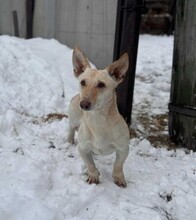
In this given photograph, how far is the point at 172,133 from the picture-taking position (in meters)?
5.10

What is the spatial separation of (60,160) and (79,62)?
1040 millimetres

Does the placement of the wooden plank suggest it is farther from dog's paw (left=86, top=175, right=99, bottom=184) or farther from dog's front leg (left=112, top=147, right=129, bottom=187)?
dog's paw (left=86, top=175, right=99, bottom=184)

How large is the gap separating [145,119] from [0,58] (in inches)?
89.1

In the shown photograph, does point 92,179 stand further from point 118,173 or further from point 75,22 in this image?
point 75,22

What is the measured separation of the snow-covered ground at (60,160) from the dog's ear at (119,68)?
3.31 feet

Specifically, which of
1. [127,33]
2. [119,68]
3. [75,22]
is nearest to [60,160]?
[119,68]

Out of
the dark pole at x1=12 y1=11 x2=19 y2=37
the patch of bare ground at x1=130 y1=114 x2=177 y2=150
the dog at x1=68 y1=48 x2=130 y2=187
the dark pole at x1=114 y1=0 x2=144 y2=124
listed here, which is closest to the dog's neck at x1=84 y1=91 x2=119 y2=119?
the dog at x1=68 y1=48 x2=130 y2=187

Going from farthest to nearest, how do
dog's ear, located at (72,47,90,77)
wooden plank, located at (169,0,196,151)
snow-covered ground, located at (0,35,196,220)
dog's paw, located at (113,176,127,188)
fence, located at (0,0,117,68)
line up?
fence, located at (0,0,117,68)
wooden plank, located at (169,0,196,151)
dog's paw, located at (113,176,127,188)
dog's ear, located at (72,47,90,77)
snow-covered ground, located at (0,35,196,220)

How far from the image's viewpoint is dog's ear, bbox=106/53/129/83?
3494 mm

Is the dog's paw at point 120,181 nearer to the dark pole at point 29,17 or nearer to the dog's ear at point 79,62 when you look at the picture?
the dog's ear at point 79,62

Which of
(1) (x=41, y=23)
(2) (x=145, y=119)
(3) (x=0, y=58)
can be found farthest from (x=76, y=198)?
(1) (x=41, y=23)

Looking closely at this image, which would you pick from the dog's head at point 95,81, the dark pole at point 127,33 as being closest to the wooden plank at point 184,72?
the dark pole at point 127,33

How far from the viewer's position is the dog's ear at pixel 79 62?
3619 millimetres

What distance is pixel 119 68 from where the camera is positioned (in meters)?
3.53
